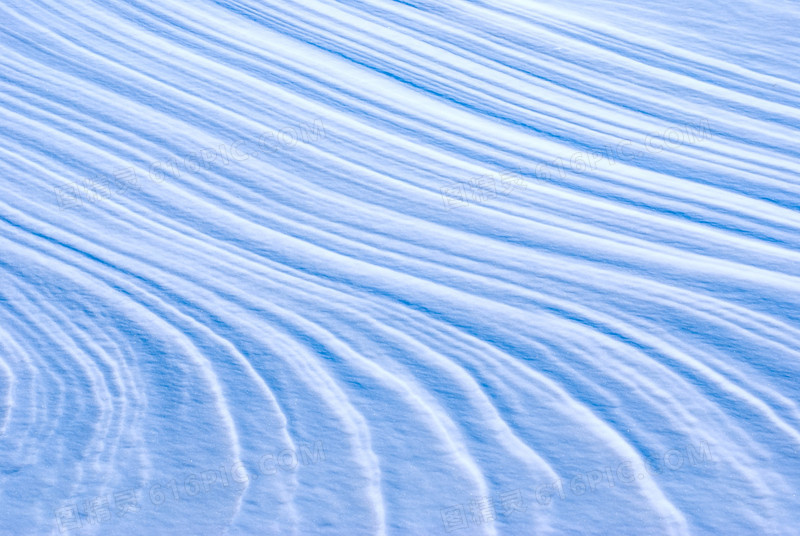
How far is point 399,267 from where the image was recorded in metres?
1.57

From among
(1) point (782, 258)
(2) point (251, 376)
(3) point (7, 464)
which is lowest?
(3) point (7, 464)

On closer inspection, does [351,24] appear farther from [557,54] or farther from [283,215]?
[283,215]

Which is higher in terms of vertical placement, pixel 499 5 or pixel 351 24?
pixel 499 5

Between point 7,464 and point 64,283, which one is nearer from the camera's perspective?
point 7,464

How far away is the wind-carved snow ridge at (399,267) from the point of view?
1.13 metres

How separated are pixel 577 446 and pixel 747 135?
1038 mm

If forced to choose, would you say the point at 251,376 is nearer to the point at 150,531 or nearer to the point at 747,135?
the point at 150,531

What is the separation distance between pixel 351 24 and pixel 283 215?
0.83 meters

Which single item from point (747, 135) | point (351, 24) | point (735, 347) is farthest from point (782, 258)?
point (351, 24)

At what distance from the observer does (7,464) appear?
1171 millimetres

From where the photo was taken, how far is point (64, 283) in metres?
1.56

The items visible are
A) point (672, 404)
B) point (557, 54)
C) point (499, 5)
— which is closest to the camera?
point (672, 404)

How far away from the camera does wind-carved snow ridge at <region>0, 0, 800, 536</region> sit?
1.13 meters

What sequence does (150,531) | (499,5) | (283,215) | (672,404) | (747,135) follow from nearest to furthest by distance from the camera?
(150,531)
(672,404)
(283,215)
(747,135)
(499,5)
